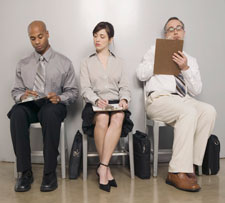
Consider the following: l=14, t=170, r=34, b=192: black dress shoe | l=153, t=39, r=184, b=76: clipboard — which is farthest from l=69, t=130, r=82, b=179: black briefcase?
l=153, t=39, r=184, b=76: clipboard

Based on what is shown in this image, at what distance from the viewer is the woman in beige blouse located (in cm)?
203

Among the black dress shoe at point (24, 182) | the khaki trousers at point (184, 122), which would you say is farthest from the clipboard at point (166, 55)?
the black dress shoe at point (24, 182)

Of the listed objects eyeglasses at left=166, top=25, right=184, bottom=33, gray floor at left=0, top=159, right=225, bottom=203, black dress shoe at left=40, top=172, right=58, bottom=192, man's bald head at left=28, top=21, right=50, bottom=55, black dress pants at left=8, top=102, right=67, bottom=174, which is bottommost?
gray floor at left=0, top=159, right=225, bottom=203

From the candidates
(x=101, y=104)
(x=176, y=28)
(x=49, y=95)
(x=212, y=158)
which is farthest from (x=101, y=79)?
(x=212, y=158)

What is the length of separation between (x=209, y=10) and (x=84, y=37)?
121 centimetres

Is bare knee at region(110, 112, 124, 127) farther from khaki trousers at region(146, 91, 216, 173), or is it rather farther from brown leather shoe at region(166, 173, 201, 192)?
brown leather shoe at region(166, 173, 201, 192)

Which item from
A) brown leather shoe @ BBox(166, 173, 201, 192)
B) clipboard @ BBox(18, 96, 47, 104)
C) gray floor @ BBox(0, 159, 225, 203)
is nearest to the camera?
gray floor @ BBox(0, 159, 225, 203)

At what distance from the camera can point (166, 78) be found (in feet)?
7.75

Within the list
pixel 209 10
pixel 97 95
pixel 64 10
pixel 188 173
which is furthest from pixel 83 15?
pixel 188 173

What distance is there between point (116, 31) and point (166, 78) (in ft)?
2.15

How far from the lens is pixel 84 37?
102 inches

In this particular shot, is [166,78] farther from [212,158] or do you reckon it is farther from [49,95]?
[49,95]

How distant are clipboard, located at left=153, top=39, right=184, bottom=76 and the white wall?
15.8 inches

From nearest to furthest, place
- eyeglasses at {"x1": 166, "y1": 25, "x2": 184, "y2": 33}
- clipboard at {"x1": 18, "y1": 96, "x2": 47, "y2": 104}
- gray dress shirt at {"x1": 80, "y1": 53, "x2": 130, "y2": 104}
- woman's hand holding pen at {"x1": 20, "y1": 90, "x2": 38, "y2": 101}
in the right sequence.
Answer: clipboard at {"x1": 18, "y1": 96, "x2": 47, "y2": 104}
woman's hand holding pen at {"x1": 20, "y1": 90, "x2": 38, "y2": 101}
gray dress shirt at {"x1": 80, "y1": 53, "x2": 130, "y2": 104}
eyeglasses at {"x1": 166, "y1": 25, "x2": 184, "y2": 33}
